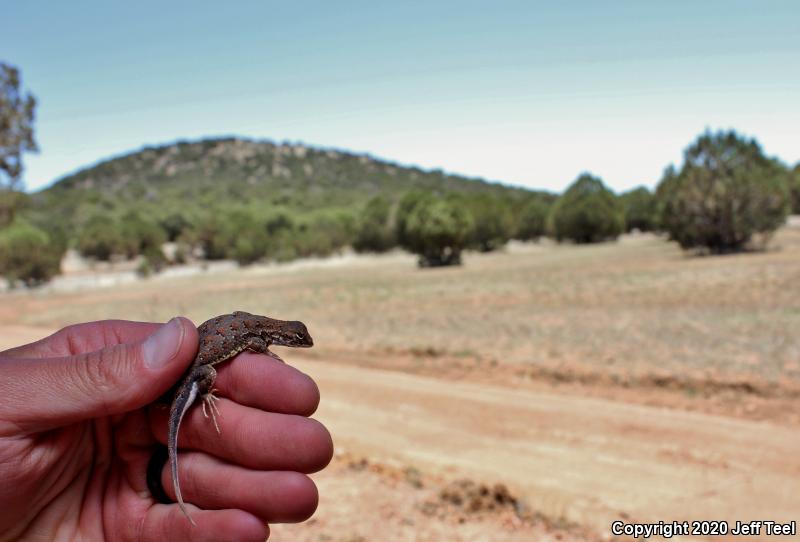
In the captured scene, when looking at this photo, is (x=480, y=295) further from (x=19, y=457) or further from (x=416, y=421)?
(x=19, y=457)

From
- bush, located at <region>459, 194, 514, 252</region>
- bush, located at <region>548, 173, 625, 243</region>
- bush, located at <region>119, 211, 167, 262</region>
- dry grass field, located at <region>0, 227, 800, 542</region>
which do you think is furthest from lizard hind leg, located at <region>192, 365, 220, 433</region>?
bush, located at <region>119, 211, 167, 262</region>

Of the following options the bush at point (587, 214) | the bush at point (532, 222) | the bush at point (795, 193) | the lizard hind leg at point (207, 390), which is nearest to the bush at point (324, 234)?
the bush at point (532, 222)

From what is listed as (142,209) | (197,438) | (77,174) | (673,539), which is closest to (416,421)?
(673,539)

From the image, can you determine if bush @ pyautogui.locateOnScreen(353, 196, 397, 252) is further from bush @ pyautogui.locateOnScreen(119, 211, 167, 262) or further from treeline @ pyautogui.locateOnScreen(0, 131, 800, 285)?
bush @ pyautogui.locateOnScreen(119, 211, 167, 262)

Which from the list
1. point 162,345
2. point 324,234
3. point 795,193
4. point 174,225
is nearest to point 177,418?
point 162,345

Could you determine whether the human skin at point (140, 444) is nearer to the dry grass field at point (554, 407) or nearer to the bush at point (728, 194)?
the dry grass field at point (554, 407)
